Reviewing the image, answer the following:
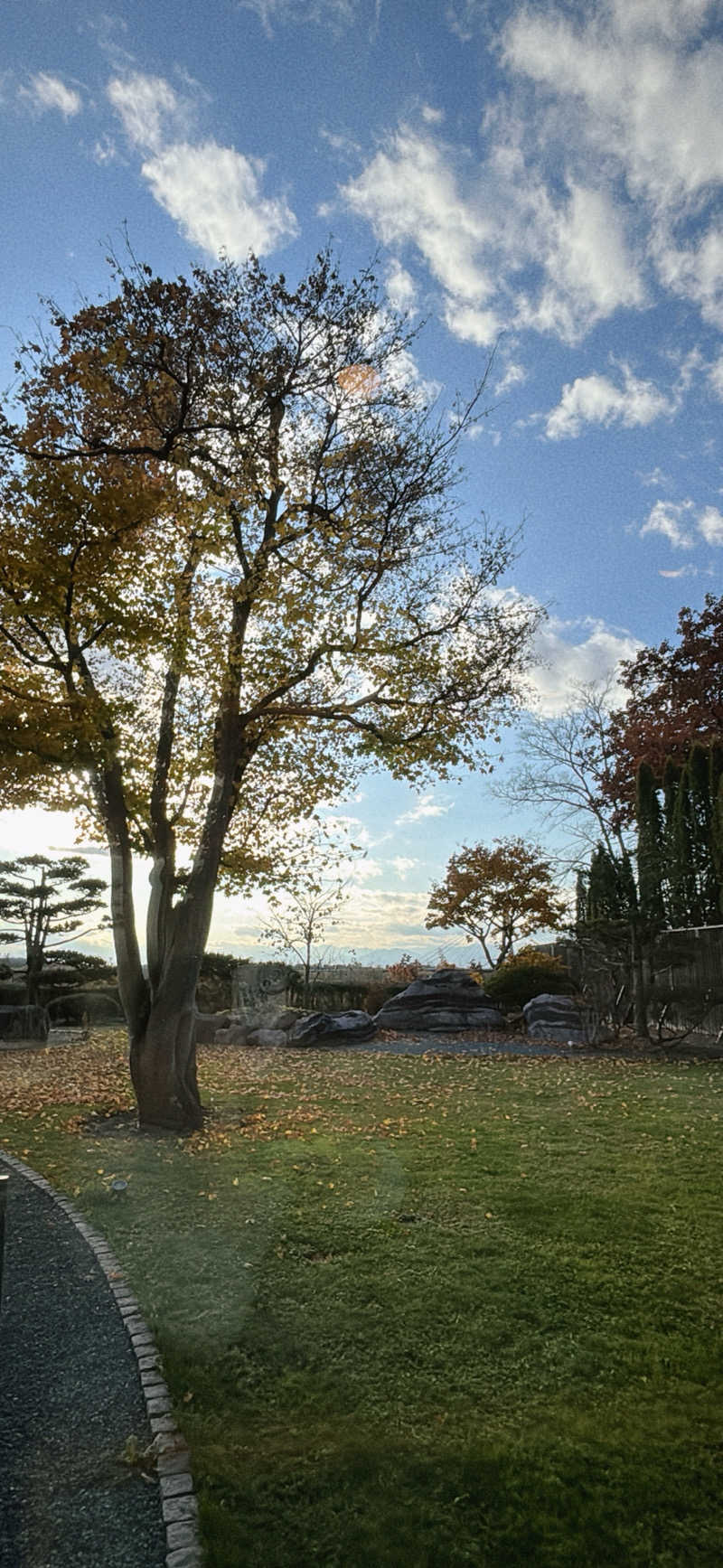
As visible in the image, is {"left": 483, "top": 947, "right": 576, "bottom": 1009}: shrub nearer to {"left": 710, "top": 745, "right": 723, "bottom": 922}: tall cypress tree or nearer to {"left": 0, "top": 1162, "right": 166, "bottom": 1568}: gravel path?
{"left": 710, "top": 745, "right": 723, "bottom": 922}: tall cypress tree

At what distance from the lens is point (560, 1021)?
16.5 m

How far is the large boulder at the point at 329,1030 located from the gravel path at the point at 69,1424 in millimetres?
10632

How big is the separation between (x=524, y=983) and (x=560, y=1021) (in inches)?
88.4

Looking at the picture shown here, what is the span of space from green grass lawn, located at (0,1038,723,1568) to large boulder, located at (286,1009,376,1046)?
280 inches

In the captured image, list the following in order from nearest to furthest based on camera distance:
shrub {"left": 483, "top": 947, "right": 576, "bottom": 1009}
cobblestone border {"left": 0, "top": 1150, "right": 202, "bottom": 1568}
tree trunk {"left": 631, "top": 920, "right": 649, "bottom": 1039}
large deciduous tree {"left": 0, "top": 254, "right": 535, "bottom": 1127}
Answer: cobblestone border {"left": 0, "top": 1150, "right": 202, "bottom": 1568} < large deciduous tree {"left": 0, "top": 254, "right": 535, "bottom": 1127} < tree trunk {"left": 631, "top": 920, "right": 649, "bottom": 1039} < shrub {"left": 483, "top": 947, "right": 576, "bottom": 1009}

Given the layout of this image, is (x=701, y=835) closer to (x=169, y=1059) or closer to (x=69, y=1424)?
(x=169, y=1059)

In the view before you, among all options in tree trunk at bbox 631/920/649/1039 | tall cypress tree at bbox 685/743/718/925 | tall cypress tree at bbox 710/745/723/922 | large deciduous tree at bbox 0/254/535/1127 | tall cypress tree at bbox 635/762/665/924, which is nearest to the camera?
large deciduous tree at bbox 0/254/535/1127

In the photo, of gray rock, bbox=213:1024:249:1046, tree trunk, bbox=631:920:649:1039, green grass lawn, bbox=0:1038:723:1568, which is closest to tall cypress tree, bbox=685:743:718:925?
tree trunk, bbox=631:920:649:1039

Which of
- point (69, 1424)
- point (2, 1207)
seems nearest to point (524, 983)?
point (69, 1424)

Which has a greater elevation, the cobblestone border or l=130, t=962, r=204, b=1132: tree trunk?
l=130, t=962, r=204, b=1132: tree trunk

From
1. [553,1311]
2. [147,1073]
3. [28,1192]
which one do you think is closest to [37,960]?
[147,1073]

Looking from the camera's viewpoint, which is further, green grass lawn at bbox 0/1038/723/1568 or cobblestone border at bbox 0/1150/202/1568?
green grass lawn at bbox 0/1038/723/1568

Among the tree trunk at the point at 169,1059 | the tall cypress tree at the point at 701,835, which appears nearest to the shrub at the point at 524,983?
the tall cypress tree at the point at 701,835

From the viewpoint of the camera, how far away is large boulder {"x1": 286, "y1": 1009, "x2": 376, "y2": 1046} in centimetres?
1524
